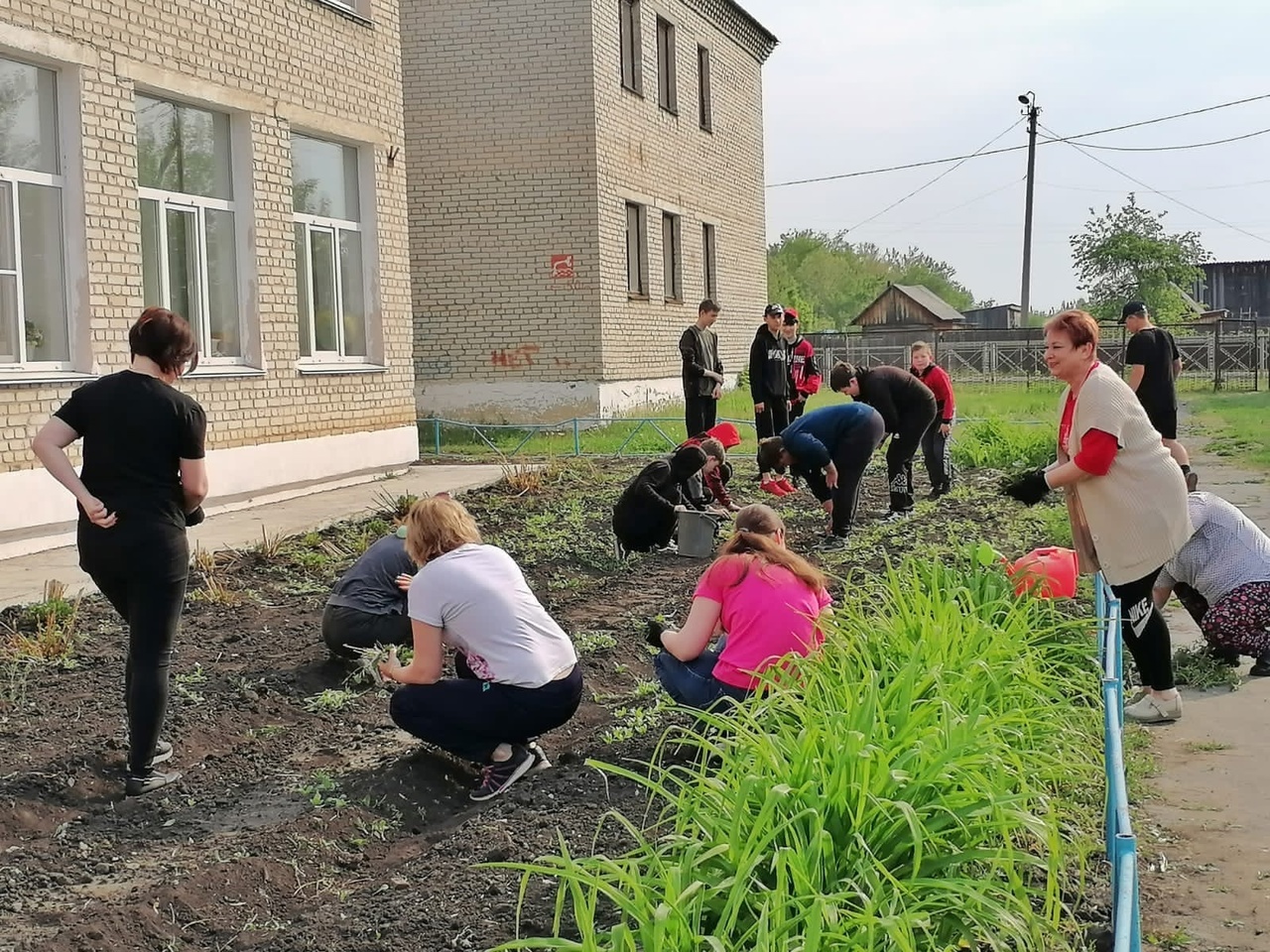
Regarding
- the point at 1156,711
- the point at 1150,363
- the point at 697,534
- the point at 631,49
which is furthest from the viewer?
the point at 631,49

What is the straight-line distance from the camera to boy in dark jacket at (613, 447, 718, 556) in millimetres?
9648

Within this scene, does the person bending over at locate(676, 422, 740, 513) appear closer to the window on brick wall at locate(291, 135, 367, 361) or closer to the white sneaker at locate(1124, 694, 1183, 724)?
the white sneaker at locate(1124, 694, 1183, 724)

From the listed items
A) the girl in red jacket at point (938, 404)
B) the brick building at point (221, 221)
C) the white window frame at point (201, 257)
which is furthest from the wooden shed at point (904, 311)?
the white window frame at point (201, 257)

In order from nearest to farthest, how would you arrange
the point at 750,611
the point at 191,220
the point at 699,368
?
the point at 750,611 → the point at 191,220 → the point at 699,368

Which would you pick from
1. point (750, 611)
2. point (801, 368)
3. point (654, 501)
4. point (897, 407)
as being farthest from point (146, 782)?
point (801, 368)

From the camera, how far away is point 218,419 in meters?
12.1

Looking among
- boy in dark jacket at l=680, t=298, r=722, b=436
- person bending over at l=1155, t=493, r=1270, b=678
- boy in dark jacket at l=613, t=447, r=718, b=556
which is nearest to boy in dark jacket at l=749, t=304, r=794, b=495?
boy in dark jacket at l=680, t=298, r=722, b=436

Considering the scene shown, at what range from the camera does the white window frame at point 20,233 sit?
998 centimetres

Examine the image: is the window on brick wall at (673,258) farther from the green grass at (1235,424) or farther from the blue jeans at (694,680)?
the blue jeans at (694,680)

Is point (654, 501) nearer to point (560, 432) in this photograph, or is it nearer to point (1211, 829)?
point (1211, 829)

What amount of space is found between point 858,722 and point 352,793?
2.35 meters

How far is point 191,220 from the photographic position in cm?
1220

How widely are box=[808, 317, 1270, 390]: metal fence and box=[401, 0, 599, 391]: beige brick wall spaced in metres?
20.4

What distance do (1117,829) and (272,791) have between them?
132 inches
